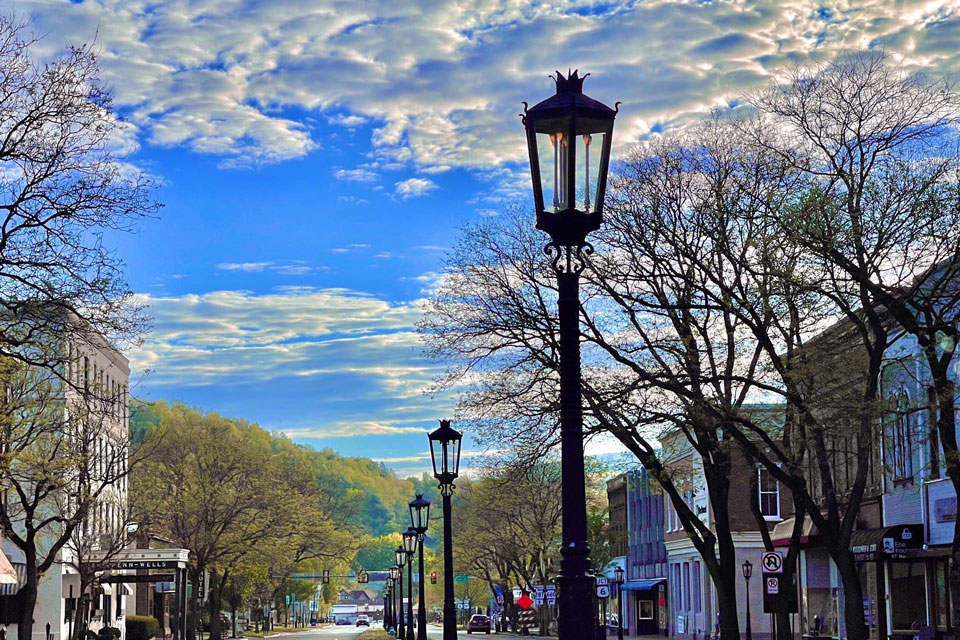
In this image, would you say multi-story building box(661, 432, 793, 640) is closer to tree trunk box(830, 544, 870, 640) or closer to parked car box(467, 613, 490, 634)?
A: tree trunk box(830, 544, 870, 640)

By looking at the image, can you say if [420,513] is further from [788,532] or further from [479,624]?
[479,624]

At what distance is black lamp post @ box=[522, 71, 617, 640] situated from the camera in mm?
11180

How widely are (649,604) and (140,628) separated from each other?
33893 millimetres

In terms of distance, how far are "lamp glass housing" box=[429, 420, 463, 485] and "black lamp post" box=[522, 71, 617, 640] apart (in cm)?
1662

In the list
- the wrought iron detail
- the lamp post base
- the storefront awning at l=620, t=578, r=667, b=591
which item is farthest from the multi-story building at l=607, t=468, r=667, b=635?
the lamp post base

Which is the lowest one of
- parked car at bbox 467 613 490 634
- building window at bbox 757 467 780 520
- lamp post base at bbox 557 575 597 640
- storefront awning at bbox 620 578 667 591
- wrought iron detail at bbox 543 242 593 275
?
parked car at bbox 467 613 490 634

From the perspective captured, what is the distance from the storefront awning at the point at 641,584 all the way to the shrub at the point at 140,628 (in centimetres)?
2980

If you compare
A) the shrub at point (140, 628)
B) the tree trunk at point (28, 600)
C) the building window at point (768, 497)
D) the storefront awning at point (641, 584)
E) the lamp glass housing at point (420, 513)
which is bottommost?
the shrub at point (140, 628)

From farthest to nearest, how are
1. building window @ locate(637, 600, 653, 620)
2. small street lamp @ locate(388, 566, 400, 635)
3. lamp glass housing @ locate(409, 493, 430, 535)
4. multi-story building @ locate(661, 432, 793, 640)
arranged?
small street lamp @ locate(388, 566, 400, 635), building window @ locate(637, 600, 653, 620), multi-story building @ locate(661, 432, 793, 640), lamp glass housing @ locate(409, 493, 430, 535)

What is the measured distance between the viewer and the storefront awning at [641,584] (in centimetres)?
8184

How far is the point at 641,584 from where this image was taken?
8469cm

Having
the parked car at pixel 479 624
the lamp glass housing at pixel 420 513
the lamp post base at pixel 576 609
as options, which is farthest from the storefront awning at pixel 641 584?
the lamp post base at pixel 576 609

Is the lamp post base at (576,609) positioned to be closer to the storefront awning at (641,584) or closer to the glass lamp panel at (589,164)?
the glass lamp panel at (589,164)

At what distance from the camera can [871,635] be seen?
44.4m
